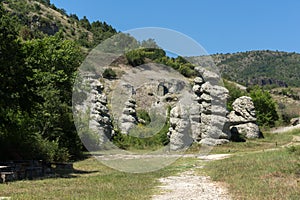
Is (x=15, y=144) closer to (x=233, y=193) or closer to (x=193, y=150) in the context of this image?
(x=233, y=193)

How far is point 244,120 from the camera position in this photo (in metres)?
43.1

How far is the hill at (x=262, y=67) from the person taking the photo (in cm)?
14900

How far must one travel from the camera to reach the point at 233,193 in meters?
11.7

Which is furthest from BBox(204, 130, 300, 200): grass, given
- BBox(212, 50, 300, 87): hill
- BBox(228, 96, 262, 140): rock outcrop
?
BBox(212, 50, 300, 87): hill

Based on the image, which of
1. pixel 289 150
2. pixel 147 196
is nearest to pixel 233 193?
pixel 147 196

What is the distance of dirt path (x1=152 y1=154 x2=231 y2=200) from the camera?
11.4 m

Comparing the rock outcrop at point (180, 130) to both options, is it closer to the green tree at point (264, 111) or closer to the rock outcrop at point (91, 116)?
the rock outcrop at point (91, 116)

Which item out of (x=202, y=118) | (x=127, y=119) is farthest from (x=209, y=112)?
(x=127, y=119)

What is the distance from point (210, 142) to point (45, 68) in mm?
15563

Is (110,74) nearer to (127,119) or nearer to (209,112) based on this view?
(127,119)

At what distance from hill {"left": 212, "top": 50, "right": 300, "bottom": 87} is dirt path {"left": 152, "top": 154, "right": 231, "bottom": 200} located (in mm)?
129501

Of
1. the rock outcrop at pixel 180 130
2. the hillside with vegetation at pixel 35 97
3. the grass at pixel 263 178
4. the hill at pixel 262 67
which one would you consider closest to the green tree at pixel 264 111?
the rock outcrop at pixel 180 130

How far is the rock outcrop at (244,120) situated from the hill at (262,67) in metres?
100

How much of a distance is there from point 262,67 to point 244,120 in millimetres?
127704
